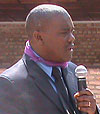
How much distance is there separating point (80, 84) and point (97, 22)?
6.11m

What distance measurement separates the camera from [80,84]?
6.45 ft

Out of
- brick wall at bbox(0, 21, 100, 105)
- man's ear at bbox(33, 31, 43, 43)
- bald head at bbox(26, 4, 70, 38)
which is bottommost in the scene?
brick wall at bbox(0, 21, 100, 105)

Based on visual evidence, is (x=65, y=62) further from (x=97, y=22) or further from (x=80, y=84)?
(x=97, y=22)

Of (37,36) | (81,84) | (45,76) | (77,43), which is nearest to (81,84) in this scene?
(81,84)

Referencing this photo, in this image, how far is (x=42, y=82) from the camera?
2.00 m

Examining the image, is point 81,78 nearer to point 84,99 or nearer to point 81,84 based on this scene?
point 81,84

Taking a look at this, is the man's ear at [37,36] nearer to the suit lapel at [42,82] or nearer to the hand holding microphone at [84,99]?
the suit lapel at [42,82]

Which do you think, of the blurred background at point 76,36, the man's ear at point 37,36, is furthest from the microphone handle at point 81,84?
the blurred background at point 76,36

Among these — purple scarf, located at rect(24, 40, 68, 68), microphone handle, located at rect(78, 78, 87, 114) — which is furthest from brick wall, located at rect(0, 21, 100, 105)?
microphone handle, located at rect(78, 78, 87, 114)

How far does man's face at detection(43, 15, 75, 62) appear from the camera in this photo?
6.65 ft

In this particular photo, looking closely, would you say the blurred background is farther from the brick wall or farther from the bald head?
the bald head

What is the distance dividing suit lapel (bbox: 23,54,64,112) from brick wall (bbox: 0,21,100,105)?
5.57 meters

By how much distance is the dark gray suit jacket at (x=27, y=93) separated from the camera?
192 centimetres

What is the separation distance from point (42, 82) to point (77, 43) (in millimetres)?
5988
